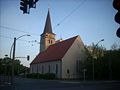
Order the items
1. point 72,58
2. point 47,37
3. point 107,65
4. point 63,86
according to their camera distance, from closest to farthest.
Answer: point 63,86 < point 107,65 < point 72,58 < point 47,37

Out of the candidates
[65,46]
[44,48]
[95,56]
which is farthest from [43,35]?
[95,56]

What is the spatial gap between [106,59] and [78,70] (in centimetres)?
983

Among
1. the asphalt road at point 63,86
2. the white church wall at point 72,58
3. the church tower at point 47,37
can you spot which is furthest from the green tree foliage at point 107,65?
the church tower at point 47,37

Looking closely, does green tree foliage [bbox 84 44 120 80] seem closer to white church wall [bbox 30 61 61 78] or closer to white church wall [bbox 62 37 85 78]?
white church wall [bbox 62 37 85 78]

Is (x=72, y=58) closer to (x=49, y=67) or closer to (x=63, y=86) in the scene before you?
(x=49, y=67)

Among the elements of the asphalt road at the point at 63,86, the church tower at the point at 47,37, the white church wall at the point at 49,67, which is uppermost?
the church tower at the point at 47,37

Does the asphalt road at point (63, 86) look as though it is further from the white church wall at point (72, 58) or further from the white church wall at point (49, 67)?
the white church wall at point (49, 67)

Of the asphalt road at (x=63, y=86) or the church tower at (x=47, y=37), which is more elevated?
the church tower at (x=47, y=37)

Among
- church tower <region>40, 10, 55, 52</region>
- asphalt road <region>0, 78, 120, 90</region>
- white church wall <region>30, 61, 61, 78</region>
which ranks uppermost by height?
church tower <region>40, 10, 55, 52</region>

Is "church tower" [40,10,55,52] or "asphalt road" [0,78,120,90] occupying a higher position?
"church tower" [40,10,55,52]

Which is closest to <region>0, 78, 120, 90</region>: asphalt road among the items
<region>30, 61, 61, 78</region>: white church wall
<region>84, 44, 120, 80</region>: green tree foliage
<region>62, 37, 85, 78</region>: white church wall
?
<region>84, 44, 120, 80</region>: green tree foliage

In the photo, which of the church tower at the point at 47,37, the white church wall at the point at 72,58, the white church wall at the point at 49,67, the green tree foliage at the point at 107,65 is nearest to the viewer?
the green tree foliage at the point at 107,65

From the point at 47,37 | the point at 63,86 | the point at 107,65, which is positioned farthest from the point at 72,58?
the point at 63,86

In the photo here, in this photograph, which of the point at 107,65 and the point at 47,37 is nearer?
the point at 107,65
